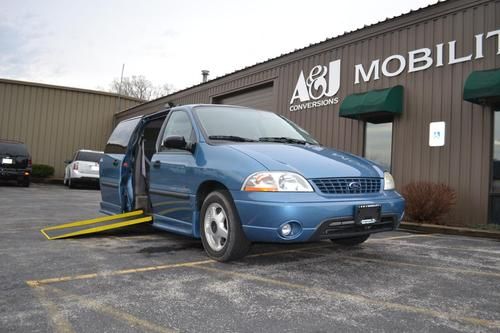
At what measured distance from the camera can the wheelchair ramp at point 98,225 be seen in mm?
5129

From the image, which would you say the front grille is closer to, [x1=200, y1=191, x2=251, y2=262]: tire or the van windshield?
[x1=200, y1=191, x2=251, y2=262]: tire

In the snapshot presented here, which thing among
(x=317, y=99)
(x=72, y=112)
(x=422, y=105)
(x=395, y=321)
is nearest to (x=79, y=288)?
(x=395, y=321)

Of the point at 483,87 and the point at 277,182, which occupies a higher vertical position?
the point at 483,87

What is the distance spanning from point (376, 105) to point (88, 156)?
12.0 m

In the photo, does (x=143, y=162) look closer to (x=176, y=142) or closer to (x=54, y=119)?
(x=176, y=142)

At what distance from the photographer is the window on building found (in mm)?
9703

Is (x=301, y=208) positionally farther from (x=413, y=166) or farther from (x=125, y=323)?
(x=413, y=166)

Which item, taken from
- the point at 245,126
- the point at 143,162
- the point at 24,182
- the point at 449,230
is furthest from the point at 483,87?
the point at 24,182

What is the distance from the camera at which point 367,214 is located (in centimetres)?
371

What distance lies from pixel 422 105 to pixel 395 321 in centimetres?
723

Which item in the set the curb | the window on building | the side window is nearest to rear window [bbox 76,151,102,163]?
the window on building

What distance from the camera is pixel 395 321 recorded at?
250 cm

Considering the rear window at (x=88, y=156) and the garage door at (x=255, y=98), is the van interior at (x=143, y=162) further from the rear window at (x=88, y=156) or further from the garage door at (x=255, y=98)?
the rear window at (x=88, y=156)

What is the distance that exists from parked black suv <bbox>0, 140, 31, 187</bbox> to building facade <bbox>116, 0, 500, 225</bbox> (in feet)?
34.2
